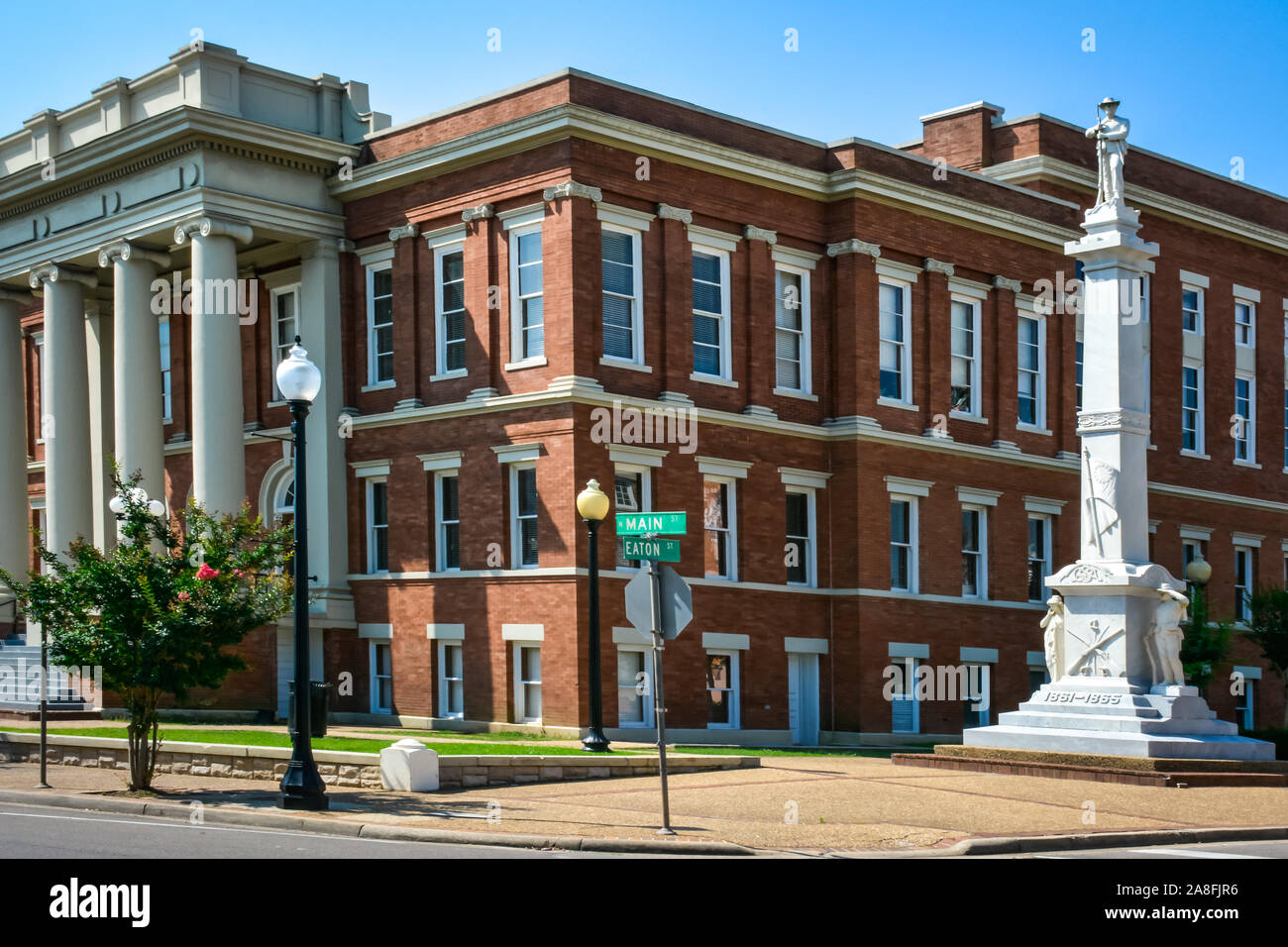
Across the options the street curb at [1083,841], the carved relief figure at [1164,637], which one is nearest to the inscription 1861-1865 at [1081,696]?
the carved relief figure at [1164,637]

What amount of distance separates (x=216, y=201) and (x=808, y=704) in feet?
55.3

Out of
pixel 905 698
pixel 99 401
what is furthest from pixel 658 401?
pixel 99 401

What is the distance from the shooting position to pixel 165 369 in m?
40.9

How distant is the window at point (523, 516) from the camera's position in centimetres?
3309

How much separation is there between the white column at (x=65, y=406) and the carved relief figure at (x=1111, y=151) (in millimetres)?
24368

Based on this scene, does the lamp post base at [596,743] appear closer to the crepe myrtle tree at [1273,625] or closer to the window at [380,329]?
the window at [380,329]

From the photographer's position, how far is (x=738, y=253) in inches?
1403

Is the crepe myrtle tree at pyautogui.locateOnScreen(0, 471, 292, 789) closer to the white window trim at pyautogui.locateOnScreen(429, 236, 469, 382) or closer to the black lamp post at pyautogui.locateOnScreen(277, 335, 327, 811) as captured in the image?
the black lamp post at pyautogui.locateOnScreen(277, 335, 327, 811)

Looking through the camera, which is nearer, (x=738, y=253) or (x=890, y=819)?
(x=890, y=819)

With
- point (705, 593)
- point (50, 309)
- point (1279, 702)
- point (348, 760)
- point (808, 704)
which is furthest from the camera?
point (1279, 702)

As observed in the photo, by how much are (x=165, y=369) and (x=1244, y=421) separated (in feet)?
101

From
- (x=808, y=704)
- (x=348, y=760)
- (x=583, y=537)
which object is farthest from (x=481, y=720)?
(x=348, y=760)

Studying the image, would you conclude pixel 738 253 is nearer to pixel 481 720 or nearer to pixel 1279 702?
pixel 481 720

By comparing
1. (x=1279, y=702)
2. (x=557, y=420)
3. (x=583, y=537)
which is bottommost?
(x=1279, y=702)
